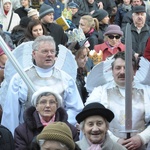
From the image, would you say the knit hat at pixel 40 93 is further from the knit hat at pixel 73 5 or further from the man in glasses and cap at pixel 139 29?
the knit hat at pixel 73 5

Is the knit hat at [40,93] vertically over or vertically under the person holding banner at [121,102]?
over

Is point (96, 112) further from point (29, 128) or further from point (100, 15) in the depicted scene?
point (100, 15)

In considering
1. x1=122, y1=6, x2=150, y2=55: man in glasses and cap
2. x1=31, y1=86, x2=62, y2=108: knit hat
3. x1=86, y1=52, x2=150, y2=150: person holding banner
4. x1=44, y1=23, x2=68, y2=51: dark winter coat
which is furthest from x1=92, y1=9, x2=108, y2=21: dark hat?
x1=31, y1=86, x2=62, y2=108: knit hat

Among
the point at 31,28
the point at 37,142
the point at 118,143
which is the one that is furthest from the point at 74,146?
the point at 31,28

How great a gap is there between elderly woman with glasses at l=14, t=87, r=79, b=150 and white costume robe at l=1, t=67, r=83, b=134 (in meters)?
0.61

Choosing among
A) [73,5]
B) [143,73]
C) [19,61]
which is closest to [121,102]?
[143,73]

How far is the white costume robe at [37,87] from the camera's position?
7902 mm

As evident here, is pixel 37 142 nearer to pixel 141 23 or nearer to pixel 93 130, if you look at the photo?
pixel 93 130

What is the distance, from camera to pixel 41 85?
26.1ft

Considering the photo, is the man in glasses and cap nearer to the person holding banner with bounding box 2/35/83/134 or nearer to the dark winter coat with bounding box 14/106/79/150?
the person holding banner with bounding box 2/35/83/134

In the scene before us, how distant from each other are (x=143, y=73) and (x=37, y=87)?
1085 millimetres

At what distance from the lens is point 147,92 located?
24.8 ft

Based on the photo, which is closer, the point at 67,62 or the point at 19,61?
the point at 19,61

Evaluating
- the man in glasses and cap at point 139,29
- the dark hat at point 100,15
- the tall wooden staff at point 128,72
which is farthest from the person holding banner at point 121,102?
the dark hat at point 100,15
